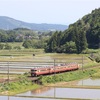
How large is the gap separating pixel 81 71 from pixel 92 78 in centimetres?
261

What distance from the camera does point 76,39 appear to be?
86062 millimetres

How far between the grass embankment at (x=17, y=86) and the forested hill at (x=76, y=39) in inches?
1800

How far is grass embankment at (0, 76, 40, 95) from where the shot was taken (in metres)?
35.0

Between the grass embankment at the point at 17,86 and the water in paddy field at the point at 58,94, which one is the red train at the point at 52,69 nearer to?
the grass embankment at the point at 17,86

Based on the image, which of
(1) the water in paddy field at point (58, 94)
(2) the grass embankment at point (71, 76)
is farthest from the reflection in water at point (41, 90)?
(2) the grass embankment at point (71, 76)

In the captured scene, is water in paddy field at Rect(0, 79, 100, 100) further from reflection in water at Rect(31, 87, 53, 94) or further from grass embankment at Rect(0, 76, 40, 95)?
grass embankment at Rect(0, 76, 40, 95)

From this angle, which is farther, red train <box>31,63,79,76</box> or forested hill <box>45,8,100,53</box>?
forested hill <box>45,8,100,53</box>

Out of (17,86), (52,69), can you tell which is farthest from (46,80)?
(17,86)

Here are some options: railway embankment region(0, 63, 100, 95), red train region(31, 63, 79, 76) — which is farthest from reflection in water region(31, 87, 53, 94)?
red train region(31, 63, 79, 76)

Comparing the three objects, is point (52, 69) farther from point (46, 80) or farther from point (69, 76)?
point (46, 80)

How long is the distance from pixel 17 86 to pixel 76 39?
50.6 meters

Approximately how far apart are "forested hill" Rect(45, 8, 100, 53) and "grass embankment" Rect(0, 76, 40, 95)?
45.7m

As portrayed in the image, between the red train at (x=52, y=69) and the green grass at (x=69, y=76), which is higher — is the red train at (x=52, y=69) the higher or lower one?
the higher one

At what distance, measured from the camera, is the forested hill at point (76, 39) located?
8469cm
